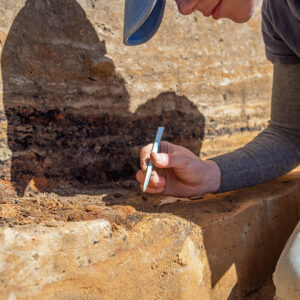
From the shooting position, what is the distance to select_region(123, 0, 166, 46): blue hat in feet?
3.39

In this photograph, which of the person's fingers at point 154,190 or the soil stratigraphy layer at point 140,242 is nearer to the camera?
the soil stratigraphy layer at point 140,242

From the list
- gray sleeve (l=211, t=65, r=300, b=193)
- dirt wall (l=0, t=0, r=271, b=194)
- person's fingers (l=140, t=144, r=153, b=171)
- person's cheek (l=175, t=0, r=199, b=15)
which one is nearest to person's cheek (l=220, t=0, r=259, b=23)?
person's cheek (l=175, t=0, r=199, b=15)

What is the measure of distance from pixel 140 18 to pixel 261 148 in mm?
793

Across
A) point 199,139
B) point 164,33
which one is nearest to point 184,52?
point 164,33

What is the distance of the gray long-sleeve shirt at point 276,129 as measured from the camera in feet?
4.80

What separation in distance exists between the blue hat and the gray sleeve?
575 millimetres

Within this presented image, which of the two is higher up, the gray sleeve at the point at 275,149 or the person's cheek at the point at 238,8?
the person's cheek at the point at 238,8

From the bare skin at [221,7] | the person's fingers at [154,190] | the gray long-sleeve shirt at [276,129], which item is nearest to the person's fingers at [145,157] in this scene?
the person's fingers at [154,190]

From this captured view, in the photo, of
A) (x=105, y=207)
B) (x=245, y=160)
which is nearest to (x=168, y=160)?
(x=105, y=207)

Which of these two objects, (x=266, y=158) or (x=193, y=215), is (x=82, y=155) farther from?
(x=266, y=158)

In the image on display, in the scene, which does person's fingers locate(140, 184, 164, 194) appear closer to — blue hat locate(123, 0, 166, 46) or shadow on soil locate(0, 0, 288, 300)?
shadow on soil locate(0, 0, 288, 300)

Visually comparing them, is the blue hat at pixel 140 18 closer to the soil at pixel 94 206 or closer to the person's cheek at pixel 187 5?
the person's cheek at pixel 187 5

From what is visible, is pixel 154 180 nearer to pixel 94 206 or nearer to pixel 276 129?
pixel 94 206

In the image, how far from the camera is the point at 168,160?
4.26ft
